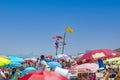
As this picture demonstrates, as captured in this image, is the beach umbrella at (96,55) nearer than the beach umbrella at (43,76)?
No

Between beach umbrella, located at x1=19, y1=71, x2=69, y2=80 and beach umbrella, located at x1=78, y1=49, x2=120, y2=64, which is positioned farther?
beach umbrella, located at x1=78, y1=49, x2=120, y2=64

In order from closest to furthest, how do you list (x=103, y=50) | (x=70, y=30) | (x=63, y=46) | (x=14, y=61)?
(x=103, y=50)
(x=14, y=61)
(x=70, y=30)
(x=63, y=46)

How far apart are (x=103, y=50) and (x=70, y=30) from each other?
2660cm

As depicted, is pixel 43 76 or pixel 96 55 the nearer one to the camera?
pixel 43 76

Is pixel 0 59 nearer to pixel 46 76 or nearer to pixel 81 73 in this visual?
pixel 81 73

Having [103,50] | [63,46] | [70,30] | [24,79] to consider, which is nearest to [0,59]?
[103,50]

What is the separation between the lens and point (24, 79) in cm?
702

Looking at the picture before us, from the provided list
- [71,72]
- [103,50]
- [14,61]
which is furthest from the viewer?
[14,61]

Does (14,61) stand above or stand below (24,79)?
above

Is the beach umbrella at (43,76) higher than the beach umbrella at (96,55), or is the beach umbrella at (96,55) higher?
the beach umbrella at (96,55)

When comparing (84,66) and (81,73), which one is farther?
(84,66)

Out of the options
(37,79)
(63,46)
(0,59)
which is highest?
(63,46)

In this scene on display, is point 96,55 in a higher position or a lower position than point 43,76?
higher

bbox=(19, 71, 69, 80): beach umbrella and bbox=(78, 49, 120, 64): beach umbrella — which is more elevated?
bbox=(78, 49, 120, 64): beach umbrella
